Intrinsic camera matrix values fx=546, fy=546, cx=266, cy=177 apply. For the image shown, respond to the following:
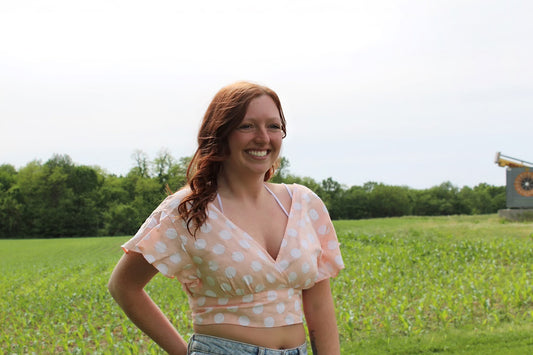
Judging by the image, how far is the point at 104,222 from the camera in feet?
135

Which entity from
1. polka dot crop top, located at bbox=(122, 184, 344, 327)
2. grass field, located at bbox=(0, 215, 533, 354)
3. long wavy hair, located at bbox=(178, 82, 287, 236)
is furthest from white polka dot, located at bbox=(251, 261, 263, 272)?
grass field, located at bbox=(0, 215, 533, 354)

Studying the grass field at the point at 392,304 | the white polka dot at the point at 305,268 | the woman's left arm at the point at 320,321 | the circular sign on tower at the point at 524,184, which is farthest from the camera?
the circular sign on tower at the point at 524,184

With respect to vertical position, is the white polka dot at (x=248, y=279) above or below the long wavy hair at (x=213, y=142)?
below

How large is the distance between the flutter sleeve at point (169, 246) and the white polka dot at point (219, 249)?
10 centimetres

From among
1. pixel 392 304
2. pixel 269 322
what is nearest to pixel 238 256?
pixel 269 322

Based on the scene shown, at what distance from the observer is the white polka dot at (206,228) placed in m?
1.84

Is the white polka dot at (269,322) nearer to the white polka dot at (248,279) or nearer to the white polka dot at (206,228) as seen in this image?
the white polka dot at (248,279)

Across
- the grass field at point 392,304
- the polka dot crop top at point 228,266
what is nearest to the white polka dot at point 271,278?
the polka dot crop top at point 228,266

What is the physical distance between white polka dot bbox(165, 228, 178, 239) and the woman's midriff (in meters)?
0.32

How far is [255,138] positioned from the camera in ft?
6.26

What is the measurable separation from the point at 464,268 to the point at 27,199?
47.6 m

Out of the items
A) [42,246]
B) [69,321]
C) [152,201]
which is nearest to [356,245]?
[69,321]

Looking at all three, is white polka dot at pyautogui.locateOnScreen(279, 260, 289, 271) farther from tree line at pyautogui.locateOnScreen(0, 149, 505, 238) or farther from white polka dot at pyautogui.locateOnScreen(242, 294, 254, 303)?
tree line at pyautogui.locateOnScreen(0, 149, 505, 238)

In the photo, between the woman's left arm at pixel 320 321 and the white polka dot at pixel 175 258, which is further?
the woman's left arm at pixel 320 321
